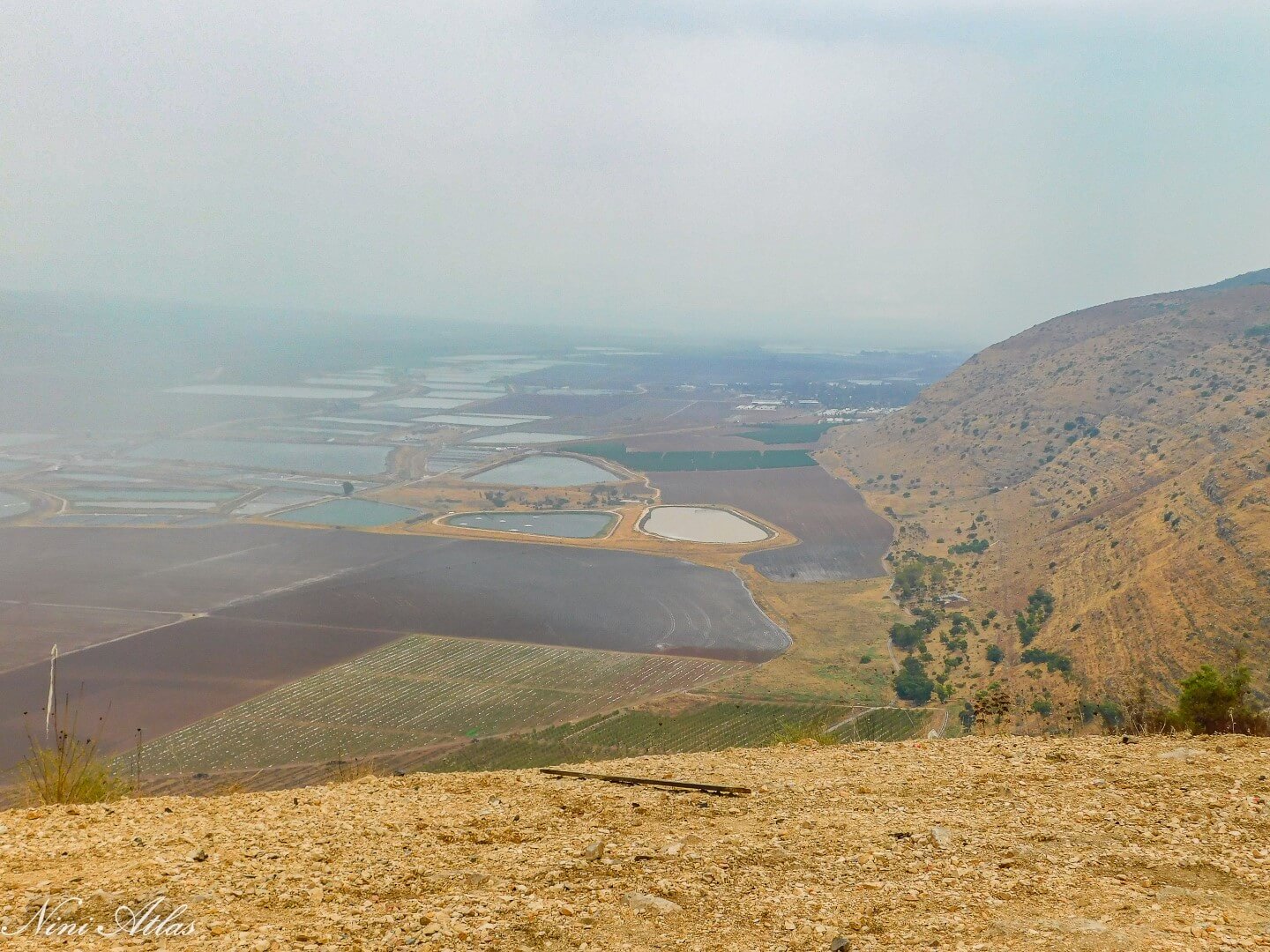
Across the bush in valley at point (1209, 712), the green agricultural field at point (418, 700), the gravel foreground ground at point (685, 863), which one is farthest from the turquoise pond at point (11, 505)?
the bush in valley at point (1209, 712)

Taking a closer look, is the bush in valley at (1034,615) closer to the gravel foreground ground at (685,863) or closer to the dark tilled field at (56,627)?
the gravel foreground ground at (685,863)

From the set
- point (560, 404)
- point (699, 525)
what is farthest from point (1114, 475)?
point (560, 404)

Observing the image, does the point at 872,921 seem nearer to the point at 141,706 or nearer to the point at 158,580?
the point at 141,706

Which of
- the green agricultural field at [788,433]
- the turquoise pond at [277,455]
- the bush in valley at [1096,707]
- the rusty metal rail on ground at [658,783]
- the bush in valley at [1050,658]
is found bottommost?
the bush in valley at [1050,658]

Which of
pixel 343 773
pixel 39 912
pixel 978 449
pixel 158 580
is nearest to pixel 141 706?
pixel 158 580

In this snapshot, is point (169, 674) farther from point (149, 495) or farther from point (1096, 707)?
point (149, 495)

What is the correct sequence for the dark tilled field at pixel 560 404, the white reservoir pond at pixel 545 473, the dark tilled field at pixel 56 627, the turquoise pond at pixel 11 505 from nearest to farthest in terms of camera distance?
the dark tilled field at pixel 56 627 → the turquoise pond at pixel 11 505 → the white reservoir pond at pixel 545 473 → the dark tilled field at pixel 560 404

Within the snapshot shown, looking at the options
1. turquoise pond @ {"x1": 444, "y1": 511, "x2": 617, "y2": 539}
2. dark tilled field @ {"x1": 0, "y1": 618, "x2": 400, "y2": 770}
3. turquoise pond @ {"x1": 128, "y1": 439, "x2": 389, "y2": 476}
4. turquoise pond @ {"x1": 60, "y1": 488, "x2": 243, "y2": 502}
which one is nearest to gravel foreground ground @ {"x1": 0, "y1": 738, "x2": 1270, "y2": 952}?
dark tilled field @ {"x1": 0, "y1": 618, "x2": 400, "y2": 770}
